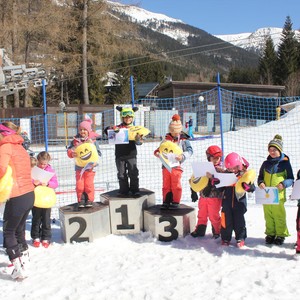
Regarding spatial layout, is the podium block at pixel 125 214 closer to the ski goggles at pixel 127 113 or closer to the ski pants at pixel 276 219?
the ski goggles at pixel 127 113

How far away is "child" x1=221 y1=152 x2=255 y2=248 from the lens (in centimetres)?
475

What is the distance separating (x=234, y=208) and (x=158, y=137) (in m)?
13.3

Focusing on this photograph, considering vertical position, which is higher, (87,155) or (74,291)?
(87,155)

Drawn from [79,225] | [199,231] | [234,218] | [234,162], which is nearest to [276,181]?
[234,162]

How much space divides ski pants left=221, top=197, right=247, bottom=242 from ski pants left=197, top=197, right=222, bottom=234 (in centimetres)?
20

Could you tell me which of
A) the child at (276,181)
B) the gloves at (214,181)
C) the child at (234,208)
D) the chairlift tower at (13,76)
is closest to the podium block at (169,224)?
the child at (234,208)

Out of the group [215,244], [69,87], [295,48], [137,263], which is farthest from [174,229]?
[295,48]

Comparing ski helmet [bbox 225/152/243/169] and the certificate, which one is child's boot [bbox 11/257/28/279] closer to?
ski helmet [bbox 225/152/243/169]

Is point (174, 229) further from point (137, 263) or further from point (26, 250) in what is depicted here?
point (26, 250)

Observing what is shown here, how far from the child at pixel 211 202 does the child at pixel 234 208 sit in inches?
7.0

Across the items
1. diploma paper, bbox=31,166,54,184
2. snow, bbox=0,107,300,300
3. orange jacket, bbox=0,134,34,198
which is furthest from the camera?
diploma paper, bbox=31,166,54,184

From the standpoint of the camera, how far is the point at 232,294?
356cm

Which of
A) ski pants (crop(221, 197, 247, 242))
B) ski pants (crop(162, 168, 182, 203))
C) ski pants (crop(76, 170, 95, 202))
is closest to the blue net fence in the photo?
ski pants (crop(76, 170, 95, 202))

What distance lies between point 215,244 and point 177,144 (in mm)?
1542
